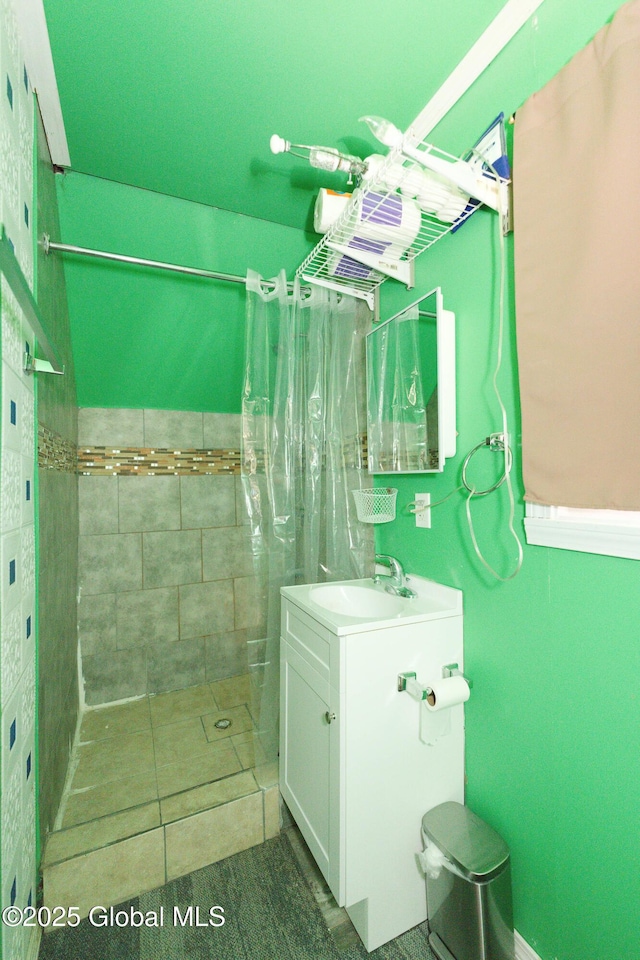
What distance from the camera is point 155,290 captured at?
6.67ft

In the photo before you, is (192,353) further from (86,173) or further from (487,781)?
(487,781)

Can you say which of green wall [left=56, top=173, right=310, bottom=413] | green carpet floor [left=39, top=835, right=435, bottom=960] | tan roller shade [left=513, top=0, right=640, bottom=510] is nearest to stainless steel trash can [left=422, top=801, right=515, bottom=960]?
green carpet floor [left=39, top=835, right=435, bottom=960]

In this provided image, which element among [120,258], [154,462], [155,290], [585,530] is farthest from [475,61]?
[154,462]

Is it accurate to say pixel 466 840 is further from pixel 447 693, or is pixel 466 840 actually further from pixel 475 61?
pixel 475 61

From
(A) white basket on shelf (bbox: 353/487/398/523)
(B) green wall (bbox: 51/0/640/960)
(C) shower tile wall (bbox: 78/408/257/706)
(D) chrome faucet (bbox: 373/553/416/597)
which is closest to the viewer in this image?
(B) green wall (bbox: 51/0/640/960)

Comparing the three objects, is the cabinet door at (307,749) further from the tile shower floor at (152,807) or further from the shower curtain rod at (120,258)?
the shower curtain rod at (120,258)

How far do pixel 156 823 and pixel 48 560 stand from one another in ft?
3.52

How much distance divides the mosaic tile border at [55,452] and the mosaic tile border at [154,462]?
0.17 metres

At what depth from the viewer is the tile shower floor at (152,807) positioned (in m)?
1.45

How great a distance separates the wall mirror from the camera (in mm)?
1437

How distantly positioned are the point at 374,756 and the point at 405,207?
5.73 feet

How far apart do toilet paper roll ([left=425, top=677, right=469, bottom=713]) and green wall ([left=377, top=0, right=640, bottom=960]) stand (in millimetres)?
101

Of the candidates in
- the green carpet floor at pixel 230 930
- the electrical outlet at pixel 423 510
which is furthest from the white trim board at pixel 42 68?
the green carpet floor at pixel 230 930

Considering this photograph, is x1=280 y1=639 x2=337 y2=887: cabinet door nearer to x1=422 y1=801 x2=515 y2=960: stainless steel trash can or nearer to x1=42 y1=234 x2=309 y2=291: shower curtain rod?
x1=422 y1=801 x2=515 y2=960: stainless steel trash can
